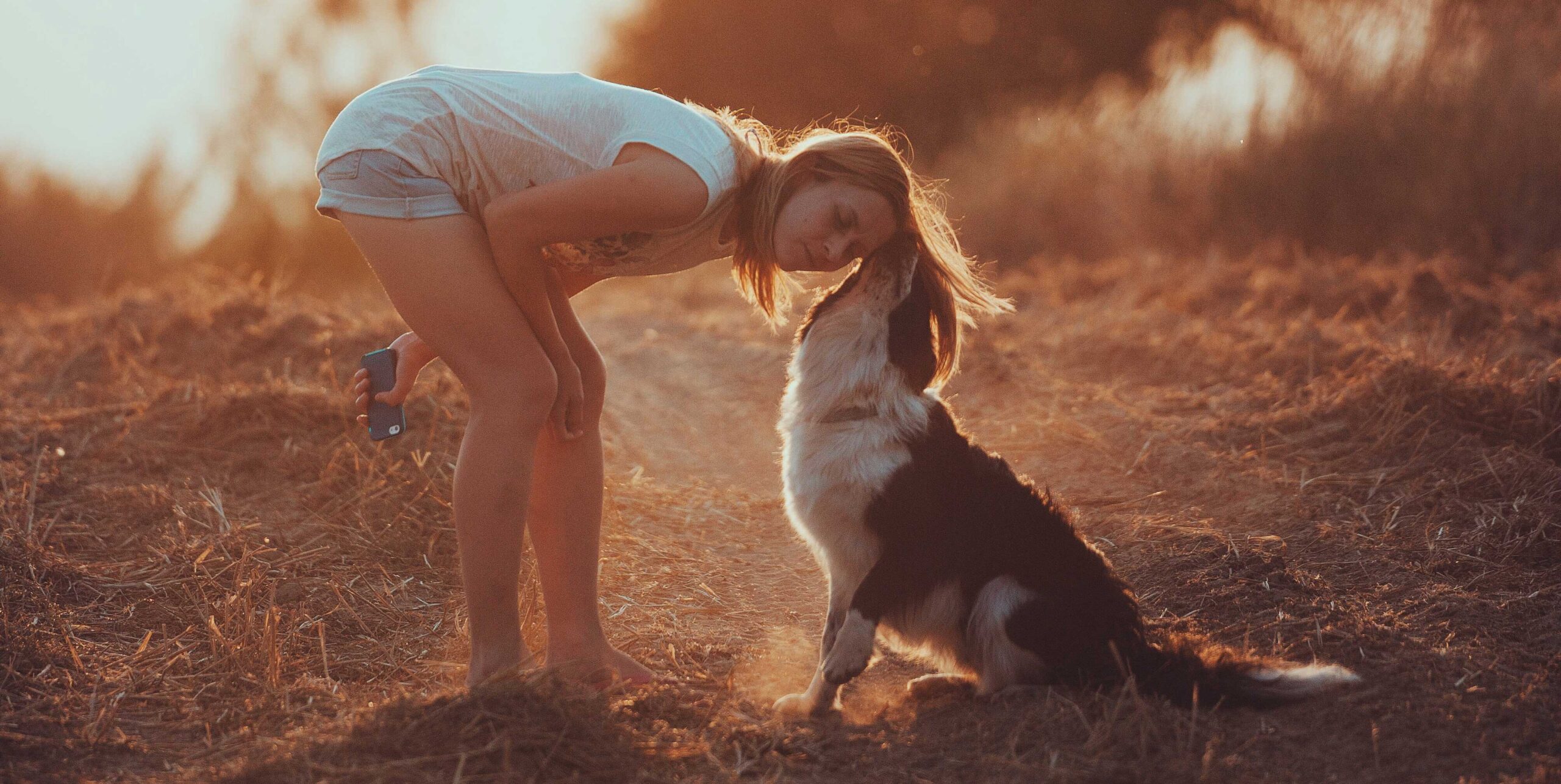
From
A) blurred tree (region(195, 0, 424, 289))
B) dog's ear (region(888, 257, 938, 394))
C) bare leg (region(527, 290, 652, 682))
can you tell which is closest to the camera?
dog's ear (region(888, 257, 938, 394))

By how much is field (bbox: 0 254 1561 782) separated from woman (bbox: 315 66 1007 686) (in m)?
0.50

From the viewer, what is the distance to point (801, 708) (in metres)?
2.57

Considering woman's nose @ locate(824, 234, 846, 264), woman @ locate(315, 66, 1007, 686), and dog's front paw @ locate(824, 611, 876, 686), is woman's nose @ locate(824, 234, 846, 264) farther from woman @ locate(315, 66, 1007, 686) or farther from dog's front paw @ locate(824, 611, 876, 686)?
dog's front paw @ locate(824, 611, 876, 686)

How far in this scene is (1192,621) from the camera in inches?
120

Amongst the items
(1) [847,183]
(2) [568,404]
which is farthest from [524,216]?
(1) [847,183]

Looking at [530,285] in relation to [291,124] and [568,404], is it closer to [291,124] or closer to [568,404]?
[568,404]

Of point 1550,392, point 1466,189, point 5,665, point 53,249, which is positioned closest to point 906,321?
point 5,665

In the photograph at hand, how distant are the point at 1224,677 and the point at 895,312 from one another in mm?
1126

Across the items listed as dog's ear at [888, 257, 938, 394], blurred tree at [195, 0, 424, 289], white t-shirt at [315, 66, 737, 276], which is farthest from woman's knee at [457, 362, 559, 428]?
blurred tree at [195, 0, 424, 289]

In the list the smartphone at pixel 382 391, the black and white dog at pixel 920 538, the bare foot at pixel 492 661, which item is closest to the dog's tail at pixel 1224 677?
the black and white dog at pixel 920 538

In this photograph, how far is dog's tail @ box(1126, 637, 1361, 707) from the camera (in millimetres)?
2393

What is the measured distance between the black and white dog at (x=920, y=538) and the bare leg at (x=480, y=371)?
0.68 meters

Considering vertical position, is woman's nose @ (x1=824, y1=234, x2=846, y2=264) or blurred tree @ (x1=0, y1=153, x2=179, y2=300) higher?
woman's nose @ (x1=824, y1=234, x2=846, y2=264)

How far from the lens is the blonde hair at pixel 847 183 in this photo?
8.42 ft
